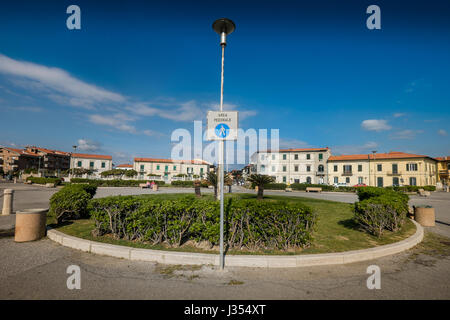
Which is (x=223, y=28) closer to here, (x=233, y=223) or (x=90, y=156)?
(x=233, y=223)

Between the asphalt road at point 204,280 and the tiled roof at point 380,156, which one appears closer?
the asphalt road at point 204,280

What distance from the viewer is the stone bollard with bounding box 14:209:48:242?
5234 millimetres

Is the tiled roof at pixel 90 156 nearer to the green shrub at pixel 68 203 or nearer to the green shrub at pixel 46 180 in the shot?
the green shrub at pixel 46 180

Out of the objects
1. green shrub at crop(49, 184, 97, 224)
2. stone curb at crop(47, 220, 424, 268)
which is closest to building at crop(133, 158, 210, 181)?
green shrub at crop(49, 184, 97, 224)

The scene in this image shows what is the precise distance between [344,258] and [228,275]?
2379mm

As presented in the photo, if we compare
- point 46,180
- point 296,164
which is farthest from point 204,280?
point 296,164

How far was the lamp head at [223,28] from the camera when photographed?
448cm

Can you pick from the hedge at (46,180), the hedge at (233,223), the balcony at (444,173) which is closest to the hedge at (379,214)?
the hedge at (233,223)

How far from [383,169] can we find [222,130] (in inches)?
2179

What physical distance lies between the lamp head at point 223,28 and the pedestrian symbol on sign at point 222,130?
1956 mm
